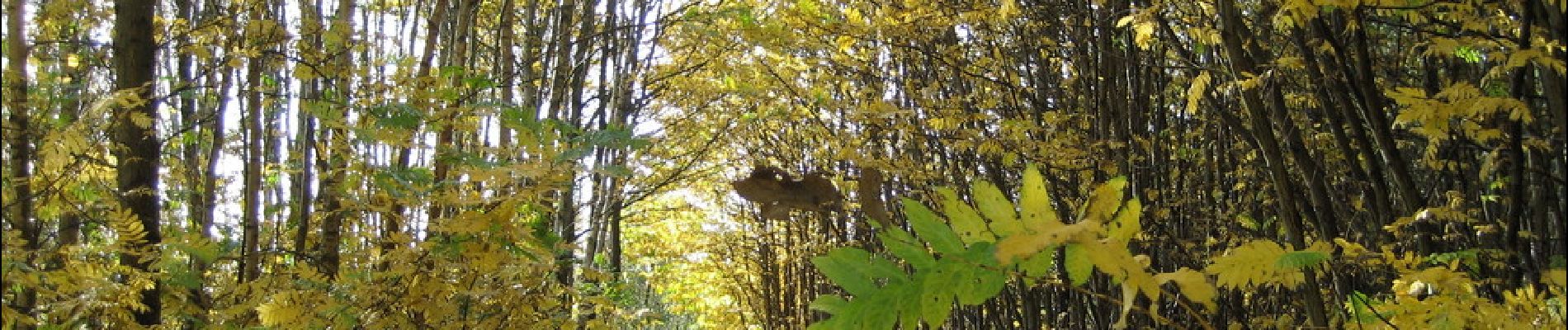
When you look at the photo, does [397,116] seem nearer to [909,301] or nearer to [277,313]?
[277,313]

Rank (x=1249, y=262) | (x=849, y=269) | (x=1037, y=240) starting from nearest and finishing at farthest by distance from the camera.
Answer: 1. (x=1037, y=240)
2. (x=849, y=269)
3. (x=1249, y=262)

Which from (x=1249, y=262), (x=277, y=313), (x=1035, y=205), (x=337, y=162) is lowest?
(x=277, y=313)

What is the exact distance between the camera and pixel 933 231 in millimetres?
923

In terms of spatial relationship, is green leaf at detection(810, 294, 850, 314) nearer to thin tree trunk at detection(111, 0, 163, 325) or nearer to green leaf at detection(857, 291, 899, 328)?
green leaf at detection(857, 291, 899, 328)

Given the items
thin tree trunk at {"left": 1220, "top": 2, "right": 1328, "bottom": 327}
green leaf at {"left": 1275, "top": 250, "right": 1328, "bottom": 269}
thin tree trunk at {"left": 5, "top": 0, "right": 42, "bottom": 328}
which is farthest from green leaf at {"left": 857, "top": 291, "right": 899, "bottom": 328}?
thin tree trunk at {"left": 1220, "top": 2, "right": 1328, "bottom": 327}

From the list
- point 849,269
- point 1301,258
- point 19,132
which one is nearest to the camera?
point 849,269

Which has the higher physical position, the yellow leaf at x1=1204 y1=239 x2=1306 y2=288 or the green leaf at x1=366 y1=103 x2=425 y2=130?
the green leaf at x1=366 y1=103 x2=425 y2=130

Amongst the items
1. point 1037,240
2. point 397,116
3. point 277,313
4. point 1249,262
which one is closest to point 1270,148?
point 1249,262

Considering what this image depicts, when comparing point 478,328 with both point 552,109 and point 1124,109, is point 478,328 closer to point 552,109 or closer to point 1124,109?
point 1124,109

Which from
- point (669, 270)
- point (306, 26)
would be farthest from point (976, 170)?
point (669, 270)

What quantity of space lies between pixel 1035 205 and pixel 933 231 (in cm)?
11

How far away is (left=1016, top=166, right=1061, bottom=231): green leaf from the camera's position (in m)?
0.82

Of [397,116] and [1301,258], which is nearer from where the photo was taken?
[1301,258]

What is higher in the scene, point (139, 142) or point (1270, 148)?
point (139, 142)
